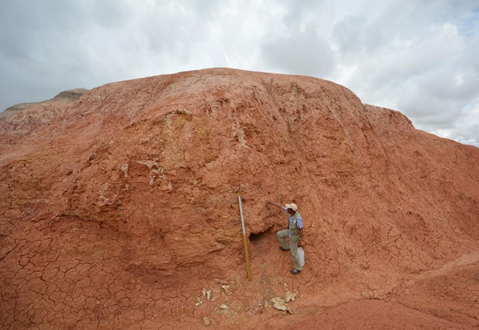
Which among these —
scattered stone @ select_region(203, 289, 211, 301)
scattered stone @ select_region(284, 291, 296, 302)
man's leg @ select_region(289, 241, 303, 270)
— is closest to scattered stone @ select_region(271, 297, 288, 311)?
scattered stone @ select_region(284, 291, 296, 302)

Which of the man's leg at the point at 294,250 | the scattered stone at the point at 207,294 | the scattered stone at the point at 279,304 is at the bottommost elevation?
the scattered stone at the point at 279,304

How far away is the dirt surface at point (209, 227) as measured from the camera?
4.00 m

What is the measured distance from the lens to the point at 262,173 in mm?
5250

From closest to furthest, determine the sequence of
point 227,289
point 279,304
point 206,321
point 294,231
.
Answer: point 206,321 → point 279,304 → point 227,289 → point 294,231

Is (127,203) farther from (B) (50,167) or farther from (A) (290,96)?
(A) (290,96)

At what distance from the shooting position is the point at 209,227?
4.59 meters

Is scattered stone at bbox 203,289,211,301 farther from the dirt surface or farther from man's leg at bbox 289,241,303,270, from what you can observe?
man's leg at bbox 289,241,303,270

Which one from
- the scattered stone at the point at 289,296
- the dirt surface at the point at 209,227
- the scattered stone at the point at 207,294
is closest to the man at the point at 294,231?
the dirt surface at the point at 209,227

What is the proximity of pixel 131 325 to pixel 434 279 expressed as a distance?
20.5 ft

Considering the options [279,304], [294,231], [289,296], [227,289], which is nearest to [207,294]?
[227,289]

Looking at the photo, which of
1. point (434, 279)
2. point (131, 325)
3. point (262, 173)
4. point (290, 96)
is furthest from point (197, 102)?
point (434, 279)

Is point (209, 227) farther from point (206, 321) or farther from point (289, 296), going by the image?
point (289, 296)

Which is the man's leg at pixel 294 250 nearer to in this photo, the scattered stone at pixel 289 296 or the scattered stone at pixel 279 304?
the scattered stone at pixel 289 296

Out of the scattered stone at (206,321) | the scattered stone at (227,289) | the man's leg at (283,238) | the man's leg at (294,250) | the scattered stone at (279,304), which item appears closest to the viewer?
the scattered stone at (206,321)
